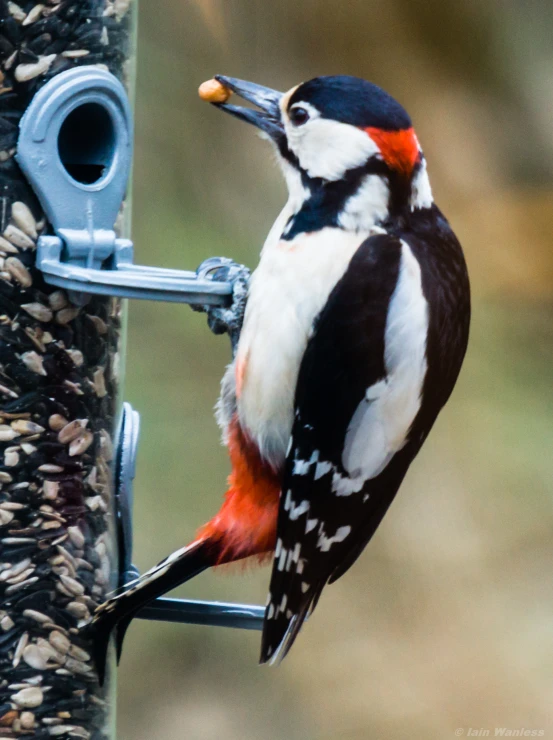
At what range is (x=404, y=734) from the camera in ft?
17.0

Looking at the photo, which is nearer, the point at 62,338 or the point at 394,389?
the point at 62,338

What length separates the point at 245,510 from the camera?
259cm

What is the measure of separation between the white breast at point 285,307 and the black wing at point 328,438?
27 mm

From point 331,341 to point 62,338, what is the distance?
53 centimetres

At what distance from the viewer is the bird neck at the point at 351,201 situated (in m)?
2.48

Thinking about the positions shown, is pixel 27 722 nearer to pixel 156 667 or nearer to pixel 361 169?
pixel 361 169

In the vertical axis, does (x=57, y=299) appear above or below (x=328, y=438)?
above

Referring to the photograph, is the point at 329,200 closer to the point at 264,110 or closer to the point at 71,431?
the point at 264,110

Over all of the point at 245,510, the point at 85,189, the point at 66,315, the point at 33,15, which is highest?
the point at 33,15

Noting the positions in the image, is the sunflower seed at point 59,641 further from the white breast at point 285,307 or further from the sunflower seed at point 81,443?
the white breast at point 285,307

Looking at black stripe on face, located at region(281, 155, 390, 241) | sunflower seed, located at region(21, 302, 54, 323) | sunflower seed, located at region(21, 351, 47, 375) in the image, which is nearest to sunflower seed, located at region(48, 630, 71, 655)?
sunflower seed, located at region(21, 351, 47, 375)

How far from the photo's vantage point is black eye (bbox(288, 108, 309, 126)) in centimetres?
254

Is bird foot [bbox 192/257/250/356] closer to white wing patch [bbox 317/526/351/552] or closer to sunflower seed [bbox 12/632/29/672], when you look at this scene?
white wing patch [bbox 317/526/351/552]

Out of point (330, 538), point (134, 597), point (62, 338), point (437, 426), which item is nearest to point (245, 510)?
point (330, 538)
